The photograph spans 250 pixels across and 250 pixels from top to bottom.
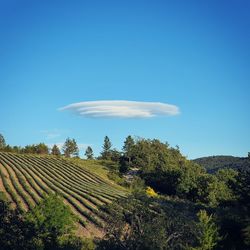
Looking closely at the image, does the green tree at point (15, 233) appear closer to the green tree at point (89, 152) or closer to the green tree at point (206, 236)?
the green tree at point (206, 236)

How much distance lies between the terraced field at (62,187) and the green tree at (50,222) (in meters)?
5.28

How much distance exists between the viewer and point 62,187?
3159 inches

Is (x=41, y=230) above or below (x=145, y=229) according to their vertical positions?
below

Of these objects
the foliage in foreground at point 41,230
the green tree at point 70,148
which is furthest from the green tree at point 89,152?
the foliage in foreground at point 41,230

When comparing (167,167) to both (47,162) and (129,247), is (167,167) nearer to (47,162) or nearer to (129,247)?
(47,162)

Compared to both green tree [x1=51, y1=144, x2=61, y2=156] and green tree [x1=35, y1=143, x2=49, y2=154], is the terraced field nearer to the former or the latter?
green tree [x1=35, y1=143, x2=49, y2=154]

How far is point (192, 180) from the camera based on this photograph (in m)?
99.7

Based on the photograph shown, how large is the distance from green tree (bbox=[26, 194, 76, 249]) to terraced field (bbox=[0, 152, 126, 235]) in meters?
5.28

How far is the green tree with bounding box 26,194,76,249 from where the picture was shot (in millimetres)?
45250

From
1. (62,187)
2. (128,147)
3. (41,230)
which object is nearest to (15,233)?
(41,230)

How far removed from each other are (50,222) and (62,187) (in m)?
33.9

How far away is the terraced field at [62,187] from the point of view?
198ft

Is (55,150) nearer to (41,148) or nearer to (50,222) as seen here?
(41,148)

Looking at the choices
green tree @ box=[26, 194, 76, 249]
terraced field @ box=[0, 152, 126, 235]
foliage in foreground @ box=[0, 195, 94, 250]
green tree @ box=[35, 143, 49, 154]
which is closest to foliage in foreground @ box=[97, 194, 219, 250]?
foliage in foreground @ box=[0, 195, 94, 250]
